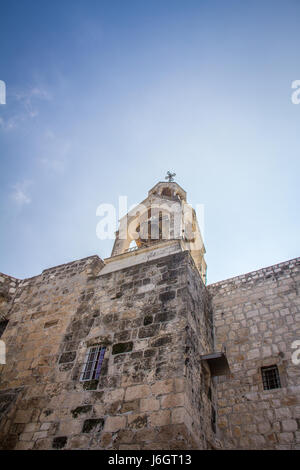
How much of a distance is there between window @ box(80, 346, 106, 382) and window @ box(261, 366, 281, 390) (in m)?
3.68

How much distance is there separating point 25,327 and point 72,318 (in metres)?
1.46

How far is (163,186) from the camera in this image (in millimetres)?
11789

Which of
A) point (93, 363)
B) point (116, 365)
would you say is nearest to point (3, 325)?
point (93, 363)

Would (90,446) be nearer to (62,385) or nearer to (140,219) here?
(62,385)

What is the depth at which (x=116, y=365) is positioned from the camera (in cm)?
570

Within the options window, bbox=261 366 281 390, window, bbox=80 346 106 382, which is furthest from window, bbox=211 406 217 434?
window, bbox=80 346 106 382

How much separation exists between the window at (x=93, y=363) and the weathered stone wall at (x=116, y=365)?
105 millimetres

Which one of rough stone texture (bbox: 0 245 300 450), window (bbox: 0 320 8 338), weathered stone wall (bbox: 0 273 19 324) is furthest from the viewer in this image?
weathered stone wall (bbox: 0 273 19 324)

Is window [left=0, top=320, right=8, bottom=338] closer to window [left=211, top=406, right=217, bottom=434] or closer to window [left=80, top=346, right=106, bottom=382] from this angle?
window [left=80, top=346, right=106, bottom=382]

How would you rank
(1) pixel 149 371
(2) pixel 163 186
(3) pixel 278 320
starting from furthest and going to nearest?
(2) pixel 163 186 < (3) pixel 278 320 < (1) pixel 149 371

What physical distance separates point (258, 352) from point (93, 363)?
154 inches

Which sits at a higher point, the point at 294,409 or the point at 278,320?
the point at 278,320

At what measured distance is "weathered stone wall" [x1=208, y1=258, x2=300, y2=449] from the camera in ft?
20.7
